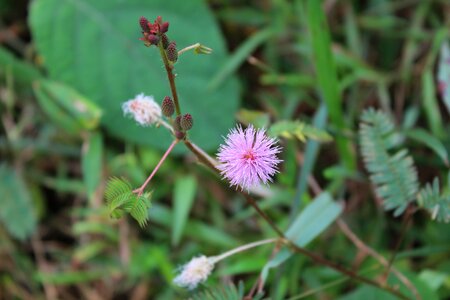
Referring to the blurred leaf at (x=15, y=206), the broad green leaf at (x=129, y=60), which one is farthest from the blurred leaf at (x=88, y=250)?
the broad green leaf at (x=129, y=60)

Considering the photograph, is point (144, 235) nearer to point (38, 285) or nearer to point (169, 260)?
point (169, 260)

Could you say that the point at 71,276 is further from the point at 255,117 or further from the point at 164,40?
the point at 164,40

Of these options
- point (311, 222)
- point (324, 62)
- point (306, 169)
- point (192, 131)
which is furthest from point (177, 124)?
point (192, 131)

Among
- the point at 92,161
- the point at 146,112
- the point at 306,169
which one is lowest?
the point at 146,112

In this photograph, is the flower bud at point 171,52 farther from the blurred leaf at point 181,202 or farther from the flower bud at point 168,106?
the blurred leaf at point 181,202

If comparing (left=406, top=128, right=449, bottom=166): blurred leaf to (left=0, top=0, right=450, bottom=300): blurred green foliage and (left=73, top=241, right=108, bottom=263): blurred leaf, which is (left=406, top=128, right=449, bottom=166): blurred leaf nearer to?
(left=0, top=0, right=450, bottom=300): blurred green foliage
